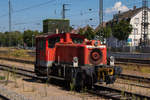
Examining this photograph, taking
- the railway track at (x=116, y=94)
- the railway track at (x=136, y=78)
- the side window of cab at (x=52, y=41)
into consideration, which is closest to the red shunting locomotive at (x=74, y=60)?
the side window of cab at (x=52, y=41)

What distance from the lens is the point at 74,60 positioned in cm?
1092

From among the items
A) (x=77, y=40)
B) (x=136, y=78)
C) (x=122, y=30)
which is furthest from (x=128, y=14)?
(x=77, y=40)

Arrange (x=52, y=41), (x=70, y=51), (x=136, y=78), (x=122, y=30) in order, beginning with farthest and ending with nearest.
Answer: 1. (x=122, y=30)
2. (x=136, y=78)
3. (x=52, y=41)
4. (x=70, y=51)

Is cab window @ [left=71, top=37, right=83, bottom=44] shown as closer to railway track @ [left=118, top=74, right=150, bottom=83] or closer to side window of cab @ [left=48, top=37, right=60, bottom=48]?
side window of cab @ [left=48, top=37, right=60, bottom=48]

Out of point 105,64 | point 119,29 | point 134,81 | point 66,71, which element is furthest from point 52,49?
point 119,29

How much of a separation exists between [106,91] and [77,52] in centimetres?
234

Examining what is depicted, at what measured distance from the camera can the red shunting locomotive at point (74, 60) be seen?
35.4 ft

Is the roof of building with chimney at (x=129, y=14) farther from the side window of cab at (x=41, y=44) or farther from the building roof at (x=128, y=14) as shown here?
the side window of cab at (x=41, y=44)

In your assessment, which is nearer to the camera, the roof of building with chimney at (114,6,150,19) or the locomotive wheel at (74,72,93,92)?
the locomotive wheel at (74,72,93,92)

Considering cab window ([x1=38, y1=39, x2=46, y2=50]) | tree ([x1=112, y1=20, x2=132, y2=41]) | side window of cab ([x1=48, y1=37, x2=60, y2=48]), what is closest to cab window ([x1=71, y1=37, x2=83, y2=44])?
side window of cab ([x1=48, y1=37, x2=60, y2=48])

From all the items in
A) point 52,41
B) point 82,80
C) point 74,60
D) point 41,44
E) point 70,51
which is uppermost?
point 52,41

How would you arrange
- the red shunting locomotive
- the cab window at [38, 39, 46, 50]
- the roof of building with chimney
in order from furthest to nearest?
the roof of building with chimney < the cab window at [38, 39, 46, 50] < the red shunting locomotive

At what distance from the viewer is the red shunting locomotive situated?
10.8 meters

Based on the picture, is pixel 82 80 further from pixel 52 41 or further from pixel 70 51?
pixel 52 41
